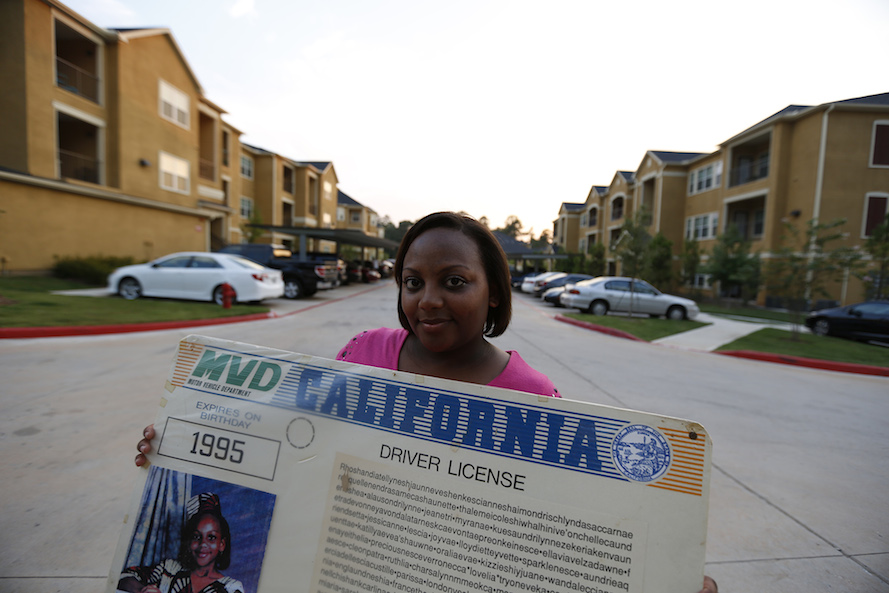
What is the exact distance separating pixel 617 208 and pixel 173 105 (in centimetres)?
3586

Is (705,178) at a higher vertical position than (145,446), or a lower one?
higher

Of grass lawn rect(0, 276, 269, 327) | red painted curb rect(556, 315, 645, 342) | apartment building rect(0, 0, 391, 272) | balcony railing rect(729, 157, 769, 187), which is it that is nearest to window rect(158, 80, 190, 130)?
apartment building rect(0, 0, 391, 272)

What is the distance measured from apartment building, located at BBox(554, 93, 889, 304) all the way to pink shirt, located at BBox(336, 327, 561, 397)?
56.3 ft

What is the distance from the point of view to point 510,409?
4.02ft

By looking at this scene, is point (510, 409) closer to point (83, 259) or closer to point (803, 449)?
point (803, 449)

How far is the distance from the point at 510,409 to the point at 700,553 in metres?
0.52

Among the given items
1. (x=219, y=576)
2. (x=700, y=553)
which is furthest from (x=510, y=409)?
A: (x=219, y=576)

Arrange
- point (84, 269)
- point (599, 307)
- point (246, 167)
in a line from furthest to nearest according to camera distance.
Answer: point (246, 167)
point (599, 307)
point (84, 269)

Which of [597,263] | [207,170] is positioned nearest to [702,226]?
[597,263]

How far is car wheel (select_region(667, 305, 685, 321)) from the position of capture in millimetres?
16500

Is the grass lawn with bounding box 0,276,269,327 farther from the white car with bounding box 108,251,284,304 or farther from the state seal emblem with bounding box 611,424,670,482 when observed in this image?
the state seal emblem with bounding box 611,424,670,482

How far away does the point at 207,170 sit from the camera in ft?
92.8

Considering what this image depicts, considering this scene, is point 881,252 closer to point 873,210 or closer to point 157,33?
point 873,210

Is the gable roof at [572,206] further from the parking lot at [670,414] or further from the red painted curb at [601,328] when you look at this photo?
the parking lot at [670,414]
